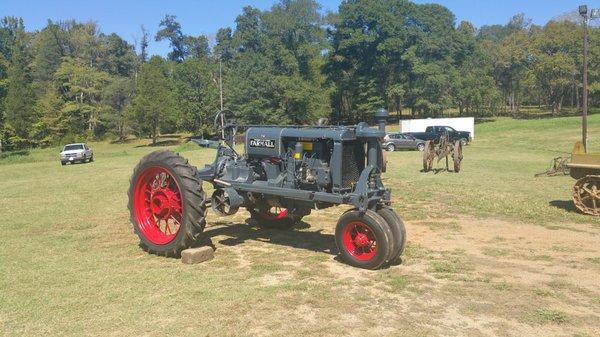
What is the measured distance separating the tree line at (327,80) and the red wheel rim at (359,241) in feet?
156

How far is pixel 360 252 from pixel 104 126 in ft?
228

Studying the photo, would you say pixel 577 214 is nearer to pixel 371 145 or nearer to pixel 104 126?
pixel 371 145

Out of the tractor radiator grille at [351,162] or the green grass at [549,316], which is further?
the tractor radiator grille at [351,162]

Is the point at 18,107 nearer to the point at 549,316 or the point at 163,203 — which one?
the point at 163,203

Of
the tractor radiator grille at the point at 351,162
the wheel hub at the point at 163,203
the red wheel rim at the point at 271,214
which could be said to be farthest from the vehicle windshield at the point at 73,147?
the tractor radiator grille at the point at 351,162

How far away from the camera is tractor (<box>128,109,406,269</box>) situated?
666cm

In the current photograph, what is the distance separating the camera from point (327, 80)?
2490 inches

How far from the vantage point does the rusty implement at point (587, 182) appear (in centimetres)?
1019

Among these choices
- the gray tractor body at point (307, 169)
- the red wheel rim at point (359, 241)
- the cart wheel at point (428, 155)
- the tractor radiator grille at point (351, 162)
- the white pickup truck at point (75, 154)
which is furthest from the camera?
the white pickup truck at point (75, 154)

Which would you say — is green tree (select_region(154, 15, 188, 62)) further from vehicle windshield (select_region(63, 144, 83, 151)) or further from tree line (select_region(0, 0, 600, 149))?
vehicle windshield (select_region(63, 144, 83, 151))

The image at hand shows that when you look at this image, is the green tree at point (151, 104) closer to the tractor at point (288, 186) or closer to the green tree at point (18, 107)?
the green tree at point (18, 107)

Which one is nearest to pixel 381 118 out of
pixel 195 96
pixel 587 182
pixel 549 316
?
pixel 549 316

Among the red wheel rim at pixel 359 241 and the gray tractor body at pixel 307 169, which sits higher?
the gray tractor body at pixel 307 169

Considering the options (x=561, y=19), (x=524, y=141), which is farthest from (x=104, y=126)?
(x=561, y=19)
